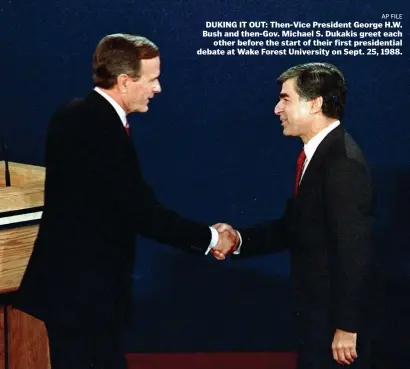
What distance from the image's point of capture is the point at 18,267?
117 inches

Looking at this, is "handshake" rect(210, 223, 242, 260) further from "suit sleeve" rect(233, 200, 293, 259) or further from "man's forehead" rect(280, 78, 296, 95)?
"man's forehead" rect(280, 78, 296, 95)

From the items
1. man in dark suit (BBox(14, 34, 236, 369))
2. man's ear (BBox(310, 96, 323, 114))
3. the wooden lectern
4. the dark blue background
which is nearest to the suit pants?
man in dark suit (BBox(14, 34, 236, 369))

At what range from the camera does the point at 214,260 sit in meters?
4.04

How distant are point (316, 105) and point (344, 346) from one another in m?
0.81

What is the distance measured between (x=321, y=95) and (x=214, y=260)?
1.42 metres

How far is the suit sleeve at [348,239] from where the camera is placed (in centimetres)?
257

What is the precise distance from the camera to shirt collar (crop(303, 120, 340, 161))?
2791 millimetres

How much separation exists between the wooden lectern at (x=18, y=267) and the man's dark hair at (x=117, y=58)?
A: 0.48m

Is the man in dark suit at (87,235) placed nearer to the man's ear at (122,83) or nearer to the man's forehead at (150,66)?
the man's ear at (122,83)

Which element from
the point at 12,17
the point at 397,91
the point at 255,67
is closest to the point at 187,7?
the point at 255,67

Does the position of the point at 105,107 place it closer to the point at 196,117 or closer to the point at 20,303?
the point at 20,303

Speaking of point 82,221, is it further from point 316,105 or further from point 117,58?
point 316,105

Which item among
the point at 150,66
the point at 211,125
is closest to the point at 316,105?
the point at 150,66

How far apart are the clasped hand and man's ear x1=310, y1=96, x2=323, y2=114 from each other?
2.46 feet
